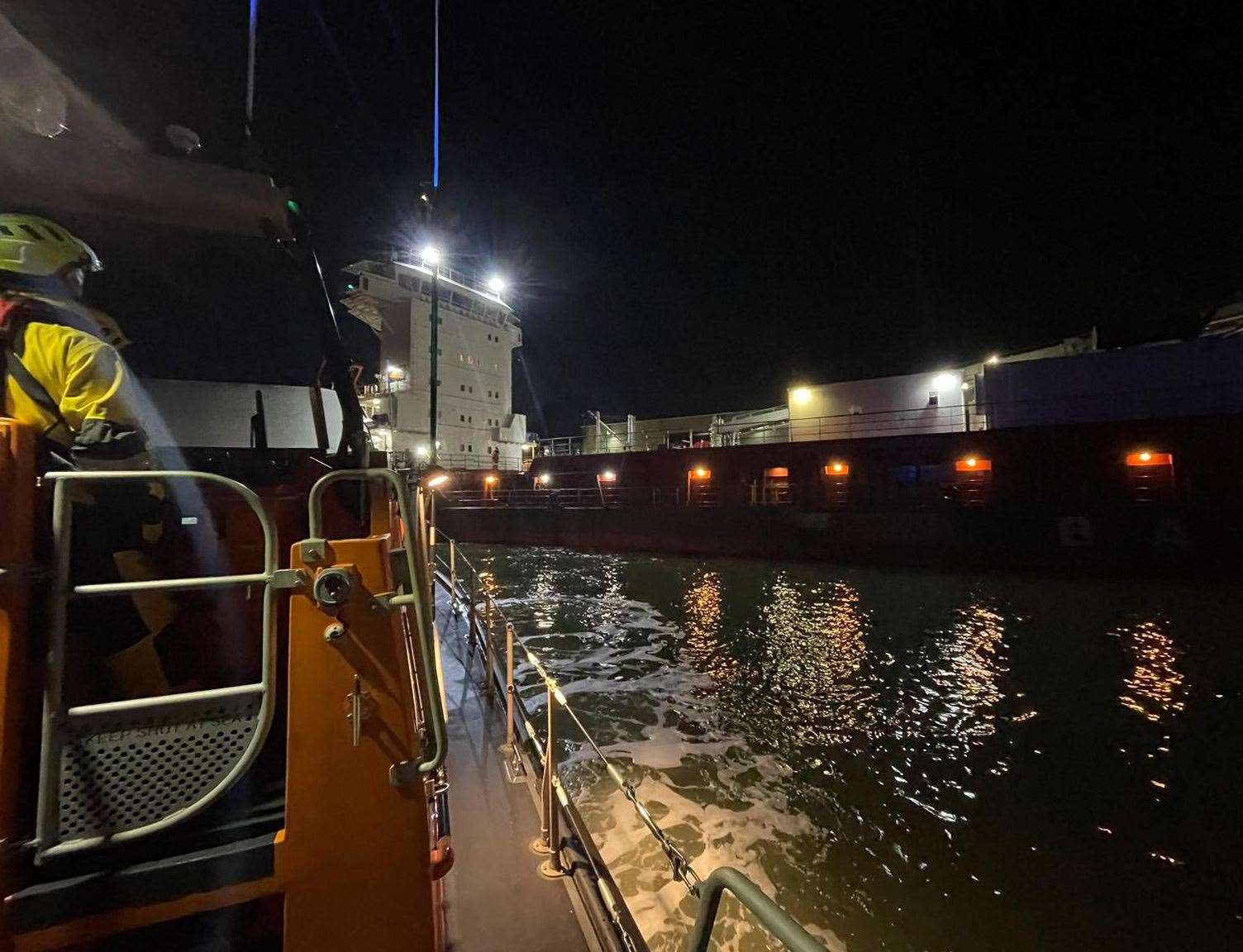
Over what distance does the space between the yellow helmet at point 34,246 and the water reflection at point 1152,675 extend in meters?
10.2

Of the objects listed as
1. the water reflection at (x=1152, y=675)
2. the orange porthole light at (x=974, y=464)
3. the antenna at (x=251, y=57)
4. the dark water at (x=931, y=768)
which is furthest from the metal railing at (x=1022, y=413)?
the antenna at (x=251, y=57)

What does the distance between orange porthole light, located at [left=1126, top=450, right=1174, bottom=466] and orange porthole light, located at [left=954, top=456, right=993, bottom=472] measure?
141 inches

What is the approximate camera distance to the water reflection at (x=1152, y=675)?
6.73 m

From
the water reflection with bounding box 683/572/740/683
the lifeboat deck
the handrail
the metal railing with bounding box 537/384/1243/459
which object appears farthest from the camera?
the metal railing with bounding box 537/384/1243/459

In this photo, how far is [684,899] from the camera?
Answer: 3.48m

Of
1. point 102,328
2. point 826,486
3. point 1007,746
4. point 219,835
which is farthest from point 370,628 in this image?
point 826,486

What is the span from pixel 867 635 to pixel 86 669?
11.0 meters

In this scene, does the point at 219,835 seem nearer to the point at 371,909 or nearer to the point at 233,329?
the point at 371,909

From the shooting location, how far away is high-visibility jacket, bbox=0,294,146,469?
164 cm

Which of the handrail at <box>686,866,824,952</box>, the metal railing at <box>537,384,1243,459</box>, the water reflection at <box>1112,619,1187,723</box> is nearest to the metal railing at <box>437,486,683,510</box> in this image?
the metal railing at <box>537,384,1243,459</box>

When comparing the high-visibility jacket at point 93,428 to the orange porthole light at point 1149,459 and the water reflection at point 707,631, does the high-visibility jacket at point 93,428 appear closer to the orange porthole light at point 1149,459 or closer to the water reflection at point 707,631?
the water reflection at point 707,631

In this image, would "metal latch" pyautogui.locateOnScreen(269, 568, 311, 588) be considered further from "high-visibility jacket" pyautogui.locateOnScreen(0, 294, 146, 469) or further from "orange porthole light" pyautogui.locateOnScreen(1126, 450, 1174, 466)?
"orange porthole light" pyautogui.locateOnScreen(1126, 450, 1174, 466)

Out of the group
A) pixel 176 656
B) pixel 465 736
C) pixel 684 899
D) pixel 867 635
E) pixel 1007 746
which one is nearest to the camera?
pixel 176 656

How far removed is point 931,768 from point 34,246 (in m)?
7.24
